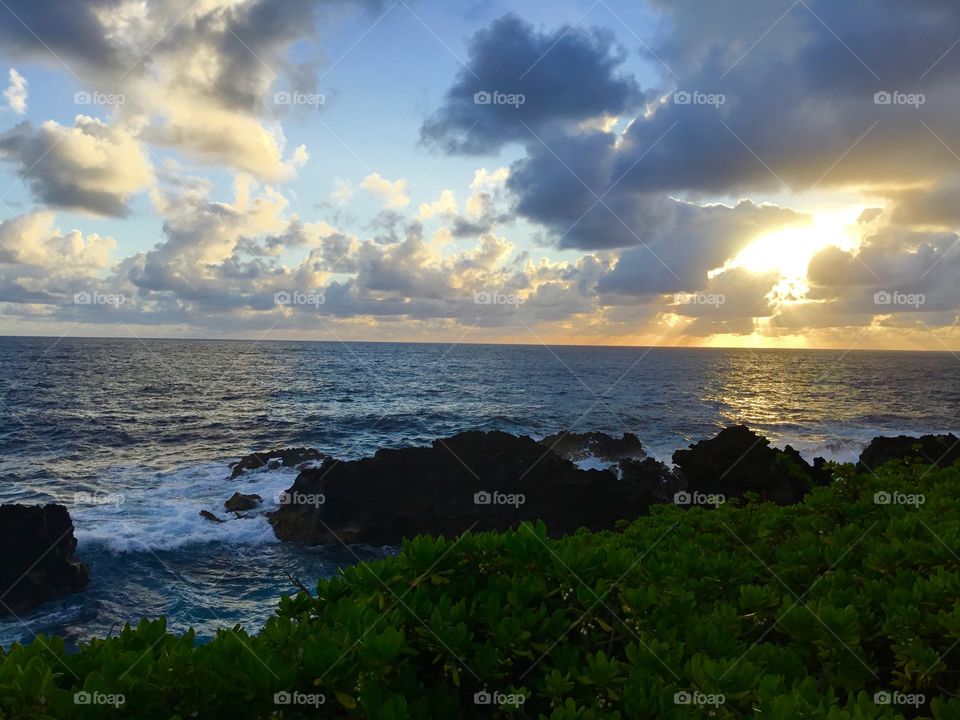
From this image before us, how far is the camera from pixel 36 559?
1677cm

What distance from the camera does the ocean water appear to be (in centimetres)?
1745

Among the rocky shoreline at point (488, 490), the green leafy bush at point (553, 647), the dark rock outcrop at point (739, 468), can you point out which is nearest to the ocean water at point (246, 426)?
the rocky shoreline at point (488, 490)

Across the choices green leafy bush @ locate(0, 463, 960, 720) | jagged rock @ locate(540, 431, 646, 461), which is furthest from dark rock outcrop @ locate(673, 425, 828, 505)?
green leafy bush @ locate(0, 463, 960, 720)

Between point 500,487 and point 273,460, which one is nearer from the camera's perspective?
point 500,487

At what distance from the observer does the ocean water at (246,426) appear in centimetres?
1745

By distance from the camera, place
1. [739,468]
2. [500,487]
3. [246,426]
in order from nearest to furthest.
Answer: [500,487] → [739,468] → [246,426]

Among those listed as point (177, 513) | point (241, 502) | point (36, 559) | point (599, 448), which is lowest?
point (177, 513)

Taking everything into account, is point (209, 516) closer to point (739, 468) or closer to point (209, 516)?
point (209, 516)

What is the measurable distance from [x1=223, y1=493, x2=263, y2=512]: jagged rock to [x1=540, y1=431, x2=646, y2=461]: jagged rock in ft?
52.1

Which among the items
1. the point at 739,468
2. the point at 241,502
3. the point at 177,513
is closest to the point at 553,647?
the point at 739,468

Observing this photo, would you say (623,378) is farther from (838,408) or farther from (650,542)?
(650,542)

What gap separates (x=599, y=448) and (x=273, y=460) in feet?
61.2

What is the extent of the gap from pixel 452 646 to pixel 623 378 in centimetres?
8735

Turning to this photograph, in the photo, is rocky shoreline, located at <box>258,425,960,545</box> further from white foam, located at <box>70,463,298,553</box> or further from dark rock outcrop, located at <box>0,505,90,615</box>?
dark rock outcrop, located at <box>0,505,90,615</box>
